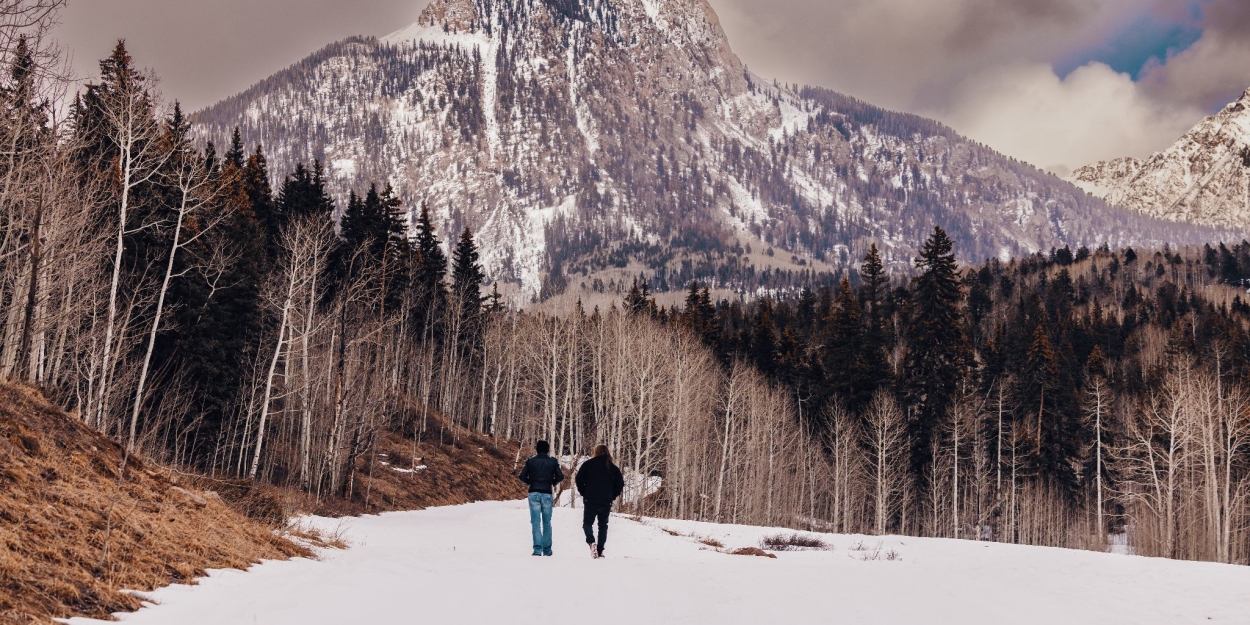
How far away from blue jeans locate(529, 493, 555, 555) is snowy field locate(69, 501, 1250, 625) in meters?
0.98

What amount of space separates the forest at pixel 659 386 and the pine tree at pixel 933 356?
17 centimetres

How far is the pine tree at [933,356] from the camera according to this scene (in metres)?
58.8

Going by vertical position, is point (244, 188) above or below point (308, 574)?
above

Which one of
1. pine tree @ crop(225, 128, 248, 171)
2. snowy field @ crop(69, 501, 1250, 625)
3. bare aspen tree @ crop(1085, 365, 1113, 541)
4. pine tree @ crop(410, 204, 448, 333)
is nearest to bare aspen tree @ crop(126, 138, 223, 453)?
snowy field @ crop(69, 501, 1250, 625)

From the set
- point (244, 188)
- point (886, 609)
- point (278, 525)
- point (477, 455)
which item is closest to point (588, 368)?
point (477, 455)

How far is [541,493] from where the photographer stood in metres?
14.2

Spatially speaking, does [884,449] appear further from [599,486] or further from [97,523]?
[97,523]

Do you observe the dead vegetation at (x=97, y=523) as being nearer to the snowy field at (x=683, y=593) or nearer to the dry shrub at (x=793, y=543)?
the snowy field at (x=683, y=593)

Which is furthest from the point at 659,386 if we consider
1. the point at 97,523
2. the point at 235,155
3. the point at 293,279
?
the point at 97,523

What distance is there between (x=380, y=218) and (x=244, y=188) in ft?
32.0

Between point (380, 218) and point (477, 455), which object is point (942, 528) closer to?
point (477, 455)

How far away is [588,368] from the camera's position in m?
70.7

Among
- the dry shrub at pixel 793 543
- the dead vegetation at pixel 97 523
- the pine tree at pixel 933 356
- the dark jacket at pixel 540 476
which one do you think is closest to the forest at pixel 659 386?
the pine tree at pixel 933 356

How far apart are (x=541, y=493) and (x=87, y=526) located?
23.7ft
